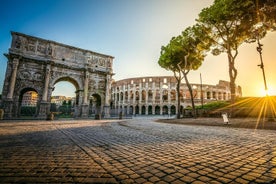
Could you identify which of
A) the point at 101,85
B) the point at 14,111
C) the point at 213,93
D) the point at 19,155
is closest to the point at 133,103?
the point at 101,85

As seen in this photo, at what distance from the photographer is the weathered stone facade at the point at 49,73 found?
17.2 m

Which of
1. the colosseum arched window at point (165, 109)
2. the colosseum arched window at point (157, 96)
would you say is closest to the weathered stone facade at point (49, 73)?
the colosseum arched window at point (157, 96)

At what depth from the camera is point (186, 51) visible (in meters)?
18.8

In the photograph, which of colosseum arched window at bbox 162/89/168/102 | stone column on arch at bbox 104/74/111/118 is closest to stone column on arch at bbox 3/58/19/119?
stone column on arch at bbox 104/74/111/118

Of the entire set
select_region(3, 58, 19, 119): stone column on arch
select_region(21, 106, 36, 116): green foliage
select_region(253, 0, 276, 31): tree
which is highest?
select_region(253, 0, 276, 31): tree

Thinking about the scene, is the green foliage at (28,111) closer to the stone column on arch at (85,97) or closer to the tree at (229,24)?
the stone column on arch at (85,97)

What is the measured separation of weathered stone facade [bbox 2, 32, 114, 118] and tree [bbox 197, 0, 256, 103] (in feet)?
55.2

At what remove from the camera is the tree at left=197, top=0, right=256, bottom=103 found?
36.8 ft

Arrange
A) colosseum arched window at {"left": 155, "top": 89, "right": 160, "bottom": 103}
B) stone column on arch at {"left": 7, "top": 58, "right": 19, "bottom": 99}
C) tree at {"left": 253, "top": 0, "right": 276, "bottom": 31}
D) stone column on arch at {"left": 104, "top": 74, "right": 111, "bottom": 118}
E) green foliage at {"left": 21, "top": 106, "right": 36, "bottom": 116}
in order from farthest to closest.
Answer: colosseum arched window at {"left": 155, "top": 89, "right": 160, "bottom": 103} < stone column on arch at {"left": 104, "top": 74, "right": 111, "bottom": 118} < green foliage at {"left": 21, "top": 106, "right": 36, "bottom": 116} < stone column on arch at {"left": 7, "top": 58, "right": 19, "bottom": 99} < tree at {"left": 253, "top": 0, "right": 276, "bottom": 31}

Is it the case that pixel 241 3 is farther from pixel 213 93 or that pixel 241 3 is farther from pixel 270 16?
pixel 213 93

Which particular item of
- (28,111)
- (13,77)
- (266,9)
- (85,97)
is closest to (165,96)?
(85,97)

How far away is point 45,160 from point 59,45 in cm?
2260

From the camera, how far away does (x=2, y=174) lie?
1879 millimetres

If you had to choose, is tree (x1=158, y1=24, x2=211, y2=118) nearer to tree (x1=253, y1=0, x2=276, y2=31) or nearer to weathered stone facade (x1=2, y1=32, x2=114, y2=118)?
tree (x1=253, y1=0, x2=276, y2=31)
